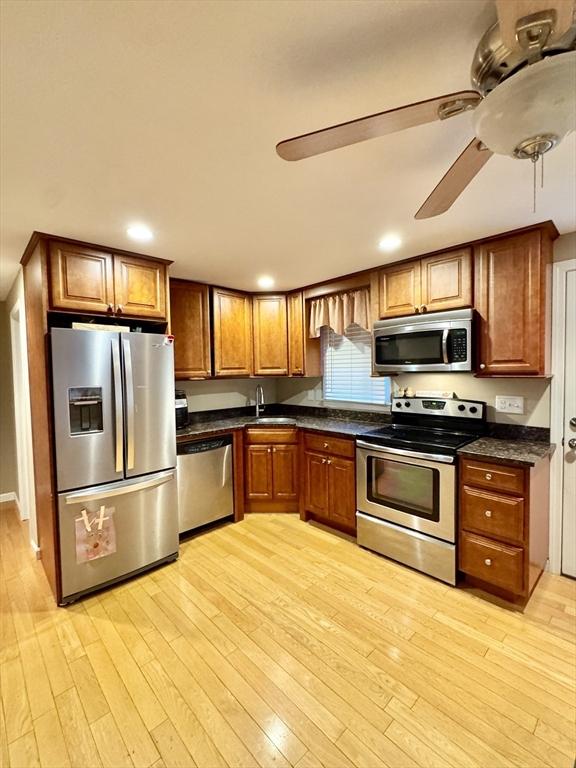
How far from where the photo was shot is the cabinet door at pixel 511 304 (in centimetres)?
225

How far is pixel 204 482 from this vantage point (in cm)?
315

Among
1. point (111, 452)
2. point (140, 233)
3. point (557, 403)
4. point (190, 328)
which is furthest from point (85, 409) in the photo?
point (557, 403)

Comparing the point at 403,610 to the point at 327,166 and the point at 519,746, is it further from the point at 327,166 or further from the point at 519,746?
the point at 327,166

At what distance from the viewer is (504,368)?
2395mm

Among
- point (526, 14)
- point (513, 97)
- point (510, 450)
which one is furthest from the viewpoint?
point (510, 450)

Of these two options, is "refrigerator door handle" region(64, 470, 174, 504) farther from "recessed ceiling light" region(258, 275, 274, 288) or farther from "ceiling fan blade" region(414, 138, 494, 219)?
"ceiling fan blade" region(414, 138, 494, 219)

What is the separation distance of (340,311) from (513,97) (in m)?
2.67

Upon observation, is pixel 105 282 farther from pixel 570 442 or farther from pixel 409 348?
pixel 570 442

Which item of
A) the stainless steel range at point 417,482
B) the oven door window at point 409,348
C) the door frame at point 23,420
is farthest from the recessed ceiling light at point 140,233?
the stainless steel range at point 417,482

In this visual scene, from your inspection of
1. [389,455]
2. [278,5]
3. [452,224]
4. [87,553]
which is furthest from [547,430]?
[87,553]

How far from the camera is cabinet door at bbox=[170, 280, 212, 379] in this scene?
10.6ft

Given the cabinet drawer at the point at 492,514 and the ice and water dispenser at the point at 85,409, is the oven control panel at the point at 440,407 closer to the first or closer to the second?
the cabinet drawer at the point at 492,514

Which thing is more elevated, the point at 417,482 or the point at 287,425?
the point at 287,425

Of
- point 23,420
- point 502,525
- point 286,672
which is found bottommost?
point 286,672
